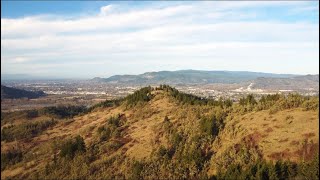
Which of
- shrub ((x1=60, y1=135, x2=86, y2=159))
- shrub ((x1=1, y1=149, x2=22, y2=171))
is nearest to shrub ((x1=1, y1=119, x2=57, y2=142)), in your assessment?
shrub ((x1=1, y1=149, x2=22, y2=171))

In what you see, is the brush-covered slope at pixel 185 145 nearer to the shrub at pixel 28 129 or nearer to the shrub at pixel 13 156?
the shrub at pixel 13 156

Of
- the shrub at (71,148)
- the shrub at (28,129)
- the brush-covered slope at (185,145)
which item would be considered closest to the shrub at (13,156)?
the brush-covered slope at (185,145)

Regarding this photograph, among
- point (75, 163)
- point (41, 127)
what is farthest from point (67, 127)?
point (75, 163)

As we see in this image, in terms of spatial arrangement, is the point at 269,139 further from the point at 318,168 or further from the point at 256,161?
the point at 318,168

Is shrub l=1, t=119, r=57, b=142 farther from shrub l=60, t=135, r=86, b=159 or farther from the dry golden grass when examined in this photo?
the dry golden grass

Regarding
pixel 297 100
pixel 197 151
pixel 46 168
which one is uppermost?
pixel 297 100

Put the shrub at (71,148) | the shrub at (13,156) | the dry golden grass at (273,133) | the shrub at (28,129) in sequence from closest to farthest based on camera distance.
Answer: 1. the dry golden grass at (273,133)
2. the shrub at (13,156)
3. the shrub at (71,148)
4. the shrub at (28,129)

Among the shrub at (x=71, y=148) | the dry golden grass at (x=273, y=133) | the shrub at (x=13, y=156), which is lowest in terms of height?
the shrub at (x=13, y=156)

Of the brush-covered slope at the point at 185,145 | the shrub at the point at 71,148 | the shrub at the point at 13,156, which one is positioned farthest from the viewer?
the shrub at the point at 71,148
